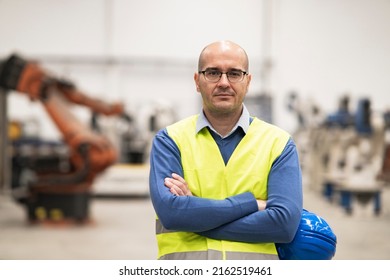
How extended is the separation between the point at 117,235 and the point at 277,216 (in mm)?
3906

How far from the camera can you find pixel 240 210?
1560mm

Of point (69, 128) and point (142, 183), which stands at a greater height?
point (69, 128)

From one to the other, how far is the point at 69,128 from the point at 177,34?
2.20 m

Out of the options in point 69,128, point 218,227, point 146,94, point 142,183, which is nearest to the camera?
point 218,227

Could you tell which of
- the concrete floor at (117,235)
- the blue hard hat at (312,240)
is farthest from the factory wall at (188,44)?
the blue hard hat at (312,240)

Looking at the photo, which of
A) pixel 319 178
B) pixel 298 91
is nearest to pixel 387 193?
pixel 319 178

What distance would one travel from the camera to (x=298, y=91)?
30.4 ft

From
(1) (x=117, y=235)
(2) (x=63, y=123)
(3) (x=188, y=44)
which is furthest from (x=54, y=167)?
(3) (x=188, y=44)

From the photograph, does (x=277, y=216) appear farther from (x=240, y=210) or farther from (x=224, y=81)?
(x=224, y=81)

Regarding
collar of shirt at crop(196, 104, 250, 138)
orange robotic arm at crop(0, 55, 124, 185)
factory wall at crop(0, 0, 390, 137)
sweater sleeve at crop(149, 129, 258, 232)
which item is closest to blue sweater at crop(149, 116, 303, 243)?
sweater sleeve at crop(149, 129, 258, 232)

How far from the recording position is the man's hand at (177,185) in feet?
5.18
